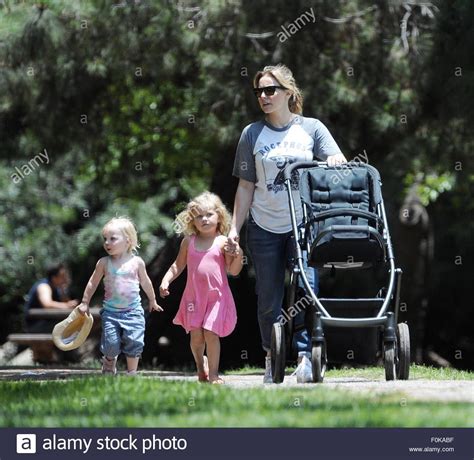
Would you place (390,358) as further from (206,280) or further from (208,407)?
(208,407)

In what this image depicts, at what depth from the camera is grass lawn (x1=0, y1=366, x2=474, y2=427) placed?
5.61 m

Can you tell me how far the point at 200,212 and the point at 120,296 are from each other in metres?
0.80

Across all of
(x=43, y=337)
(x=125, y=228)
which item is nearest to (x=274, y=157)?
(x=125, y=228)

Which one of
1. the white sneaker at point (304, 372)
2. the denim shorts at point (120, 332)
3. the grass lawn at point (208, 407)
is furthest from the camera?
the denim shorts at point (120, 332)

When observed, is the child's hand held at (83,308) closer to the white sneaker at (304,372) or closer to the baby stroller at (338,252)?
the baby stroller at (338,252)

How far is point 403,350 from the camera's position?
746cm

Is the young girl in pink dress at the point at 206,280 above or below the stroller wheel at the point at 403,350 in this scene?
above

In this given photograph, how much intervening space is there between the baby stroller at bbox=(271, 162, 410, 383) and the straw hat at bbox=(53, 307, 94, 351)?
1.35 m

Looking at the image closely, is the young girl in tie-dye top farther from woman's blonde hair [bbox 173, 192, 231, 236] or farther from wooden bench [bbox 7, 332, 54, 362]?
wooden bench [bbox 7, 332, 54, 362]

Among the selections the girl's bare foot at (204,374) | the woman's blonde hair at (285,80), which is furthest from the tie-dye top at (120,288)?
the woman's blonde hair at (285,80)

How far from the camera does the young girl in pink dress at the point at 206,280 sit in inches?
306

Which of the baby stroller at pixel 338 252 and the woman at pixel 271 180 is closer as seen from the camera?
the baby stroller at pixel 338 252

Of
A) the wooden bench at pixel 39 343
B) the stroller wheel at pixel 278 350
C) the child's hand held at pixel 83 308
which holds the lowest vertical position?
the wooden bench at pixel 39 343
